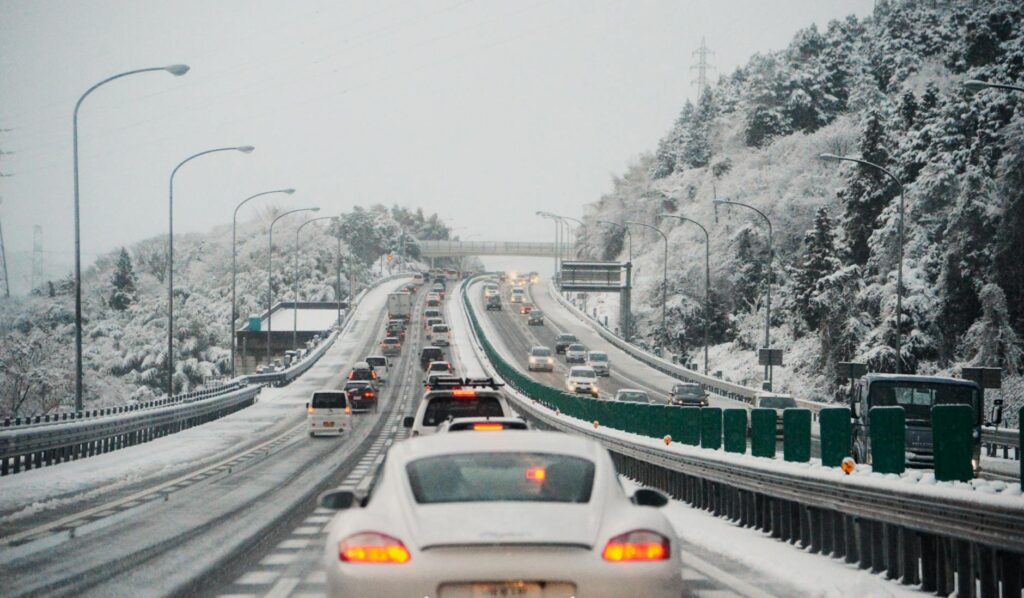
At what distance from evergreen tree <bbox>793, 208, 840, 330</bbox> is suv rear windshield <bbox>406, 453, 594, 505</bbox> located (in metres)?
78.7

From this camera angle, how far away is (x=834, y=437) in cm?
1540

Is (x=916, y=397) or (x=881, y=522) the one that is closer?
(x=881, y=522)

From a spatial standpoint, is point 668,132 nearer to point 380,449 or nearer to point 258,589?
point 380,449

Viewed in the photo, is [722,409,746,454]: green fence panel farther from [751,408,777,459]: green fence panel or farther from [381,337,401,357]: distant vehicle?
[381,337,401,357]: distant vehicle

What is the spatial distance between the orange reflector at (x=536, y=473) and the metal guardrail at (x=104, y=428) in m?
20.1

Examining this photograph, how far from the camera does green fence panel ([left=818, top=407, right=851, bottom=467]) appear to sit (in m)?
15.4

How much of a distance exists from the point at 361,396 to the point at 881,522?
47805mm

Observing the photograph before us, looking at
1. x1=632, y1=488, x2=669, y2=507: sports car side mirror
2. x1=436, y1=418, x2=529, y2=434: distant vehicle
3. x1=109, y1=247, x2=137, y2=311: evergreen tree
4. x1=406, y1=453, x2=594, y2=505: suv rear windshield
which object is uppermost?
x1=109, y1=247, x2=137, y2=311: evergreen tree

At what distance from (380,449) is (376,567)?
29.9 metres

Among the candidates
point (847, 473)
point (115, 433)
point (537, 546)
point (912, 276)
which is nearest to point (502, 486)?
point (537, 546)

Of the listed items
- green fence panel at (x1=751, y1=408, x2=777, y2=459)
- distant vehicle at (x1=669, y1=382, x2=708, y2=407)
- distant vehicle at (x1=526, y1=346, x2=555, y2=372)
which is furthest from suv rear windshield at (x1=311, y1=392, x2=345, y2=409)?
distant vehicle at (x1=526, y1=346, x2=555, y2=372)

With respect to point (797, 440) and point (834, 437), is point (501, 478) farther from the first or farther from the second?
point (797, 440)

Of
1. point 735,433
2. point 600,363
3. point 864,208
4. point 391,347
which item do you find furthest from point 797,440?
point 391,347

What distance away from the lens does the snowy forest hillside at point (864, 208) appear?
207 ft
